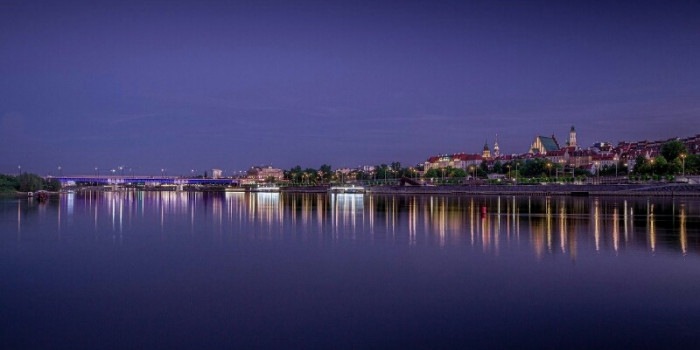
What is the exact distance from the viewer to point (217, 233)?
22.2 meters

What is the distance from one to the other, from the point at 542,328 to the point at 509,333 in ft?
1.86

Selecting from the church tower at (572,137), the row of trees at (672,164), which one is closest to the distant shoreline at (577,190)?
the row of trees at (672,164)

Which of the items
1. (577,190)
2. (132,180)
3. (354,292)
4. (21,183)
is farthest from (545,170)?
(354,292)

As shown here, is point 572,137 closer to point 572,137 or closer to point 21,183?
point 572,137

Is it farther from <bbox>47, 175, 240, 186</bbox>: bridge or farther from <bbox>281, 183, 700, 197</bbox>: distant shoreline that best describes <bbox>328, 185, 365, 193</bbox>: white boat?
<bbox>47, 175, 240, 186</bbox>: bridge

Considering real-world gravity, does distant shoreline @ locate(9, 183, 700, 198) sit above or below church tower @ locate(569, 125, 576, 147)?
below

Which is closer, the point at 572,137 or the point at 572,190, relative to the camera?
the point at 572,190

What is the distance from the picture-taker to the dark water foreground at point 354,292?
7.96m

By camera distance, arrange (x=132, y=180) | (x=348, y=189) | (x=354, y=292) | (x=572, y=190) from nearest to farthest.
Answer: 1. (x=354, y=292)
2. (x=572, y=190)
3. (x=348, y=189)
4. (x=132, y=180)

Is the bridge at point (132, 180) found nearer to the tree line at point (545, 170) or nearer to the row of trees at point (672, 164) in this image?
the tree line at point (545, 170)

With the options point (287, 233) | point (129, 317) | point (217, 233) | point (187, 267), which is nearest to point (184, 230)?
point (217, 233)

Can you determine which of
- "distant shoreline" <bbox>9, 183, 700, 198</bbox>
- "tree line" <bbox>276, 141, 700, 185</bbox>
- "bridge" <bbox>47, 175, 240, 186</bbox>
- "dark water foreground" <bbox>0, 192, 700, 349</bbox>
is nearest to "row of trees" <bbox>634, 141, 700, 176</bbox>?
"tree line" <bbox>276, 141, 700, 185</bbox>

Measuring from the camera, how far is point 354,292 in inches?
424

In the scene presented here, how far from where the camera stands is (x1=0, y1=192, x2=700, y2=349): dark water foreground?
26.1 feet
